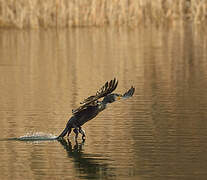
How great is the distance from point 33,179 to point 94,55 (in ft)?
50.6

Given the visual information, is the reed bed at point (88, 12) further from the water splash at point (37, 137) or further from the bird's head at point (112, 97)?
the bird's head at point (112, 97)

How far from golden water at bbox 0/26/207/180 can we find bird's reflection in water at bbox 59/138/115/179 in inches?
0.4

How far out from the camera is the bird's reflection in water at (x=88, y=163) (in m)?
9.23

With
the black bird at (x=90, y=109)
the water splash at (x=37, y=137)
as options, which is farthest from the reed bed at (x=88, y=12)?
the black bird at (x=90, y=109)

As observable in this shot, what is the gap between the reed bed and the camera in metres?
33.2

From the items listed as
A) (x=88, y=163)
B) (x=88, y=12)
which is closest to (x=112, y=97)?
(x=88, y=163)

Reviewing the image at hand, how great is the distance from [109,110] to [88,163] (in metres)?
4.17

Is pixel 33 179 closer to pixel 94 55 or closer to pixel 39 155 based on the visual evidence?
pixel 39 155

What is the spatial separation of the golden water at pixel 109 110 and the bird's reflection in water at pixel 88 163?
1cm

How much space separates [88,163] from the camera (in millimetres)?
9891

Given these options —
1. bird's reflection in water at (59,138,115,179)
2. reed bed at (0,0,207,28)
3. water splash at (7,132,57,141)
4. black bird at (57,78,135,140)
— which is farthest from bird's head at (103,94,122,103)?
reed bed at (0,0,207,28)

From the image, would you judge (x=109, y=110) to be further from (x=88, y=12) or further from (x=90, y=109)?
(x=88, y=12)

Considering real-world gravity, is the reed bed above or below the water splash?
above

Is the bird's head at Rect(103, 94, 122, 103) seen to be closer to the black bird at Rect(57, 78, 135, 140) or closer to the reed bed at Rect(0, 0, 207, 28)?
the black bird at Rect(57, 78, 135, 140)
